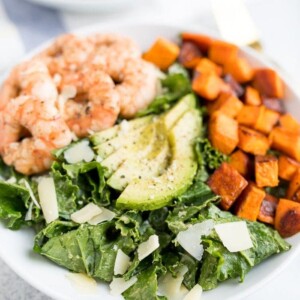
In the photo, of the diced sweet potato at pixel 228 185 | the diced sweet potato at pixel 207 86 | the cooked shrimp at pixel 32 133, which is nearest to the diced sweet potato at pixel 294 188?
the diced sweet potato at pixel 228 185

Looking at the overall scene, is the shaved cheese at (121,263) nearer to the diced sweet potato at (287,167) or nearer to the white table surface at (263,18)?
the diced sweet potato at (287,167)

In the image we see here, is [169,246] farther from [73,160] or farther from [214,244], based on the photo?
[73,160]

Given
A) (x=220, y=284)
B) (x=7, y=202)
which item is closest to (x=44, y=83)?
(x=7, y=202)

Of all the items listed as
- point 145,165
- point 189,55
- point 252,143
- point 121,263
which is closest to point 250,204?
point 252,143

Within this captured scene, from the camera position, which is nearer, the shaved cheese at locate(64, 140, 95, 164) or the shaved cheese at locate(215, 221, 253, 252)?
the shaved cheese at locate(215, 221, 253, 252)

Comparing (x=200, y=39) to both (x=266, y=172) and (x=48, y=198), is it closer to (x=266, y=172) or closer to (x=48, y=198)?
(x=266, y=172)

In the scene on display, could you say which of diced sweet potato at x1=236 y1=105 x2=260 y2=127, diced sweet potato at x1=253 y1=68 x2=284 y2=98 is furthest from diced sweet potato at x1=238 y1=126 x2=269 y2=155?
diced sweet potato at x1=253 y1=68 x2=284 y2=98

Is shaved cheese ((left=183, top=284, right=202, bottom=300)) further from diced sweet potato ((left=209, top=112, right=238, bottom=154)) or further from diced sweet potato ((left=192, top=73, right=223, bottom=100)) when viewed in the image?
diced sweet potato ((left=192, top=73, right=223, bottom=100))
